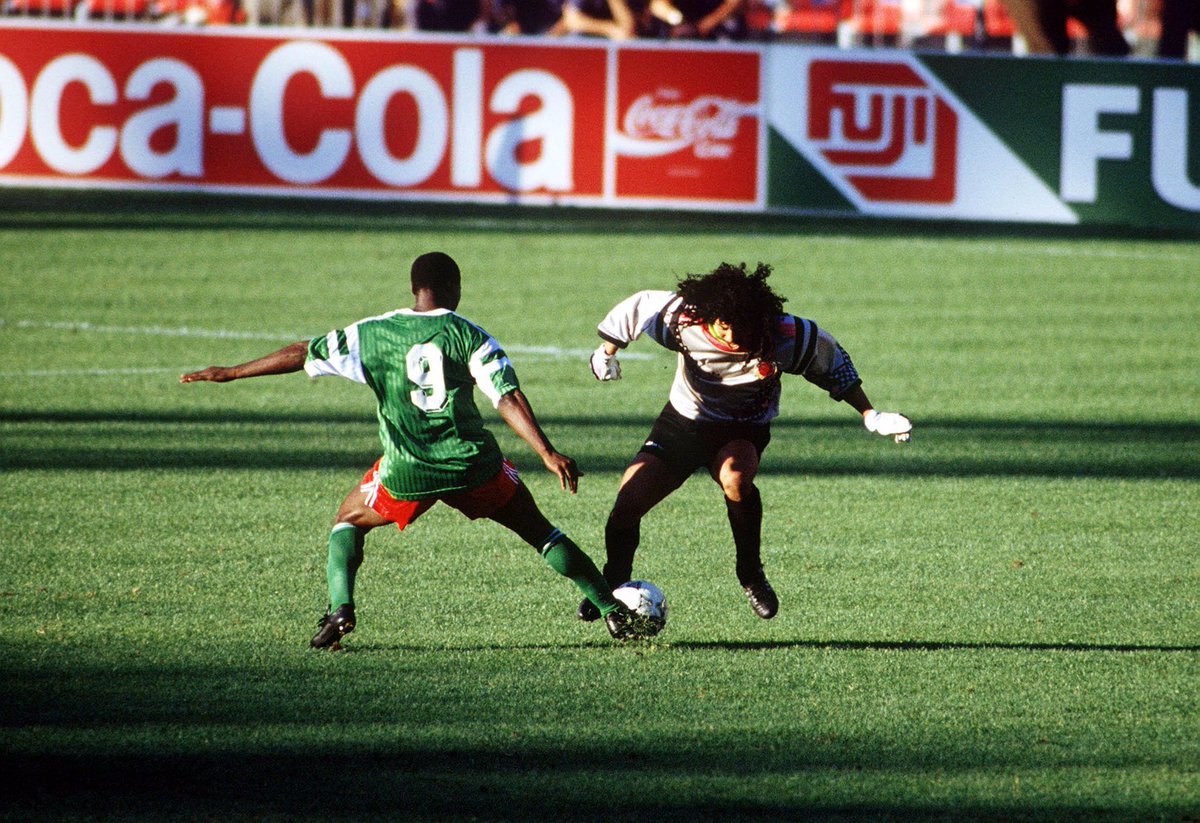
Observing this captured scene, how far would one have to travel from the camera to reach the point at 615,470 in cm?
1069

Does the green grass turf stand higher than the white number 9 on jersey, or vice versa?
the white number 9 on jersey

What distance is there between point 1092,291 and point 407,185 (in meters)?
7.57

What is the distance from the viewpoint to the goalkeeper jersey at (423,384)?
6.56m

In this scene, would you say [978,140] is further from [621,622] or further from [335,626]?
[335,626]

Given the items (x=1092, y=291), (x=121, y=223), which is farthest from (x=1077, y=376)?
(x=121, y=223)

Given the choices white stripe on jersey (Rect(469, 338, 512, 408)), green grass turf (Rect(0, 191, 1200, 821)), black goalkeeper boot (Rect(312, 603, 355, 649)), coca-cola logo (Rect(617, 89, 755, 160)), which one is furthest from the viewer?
coca-cola logo (Rect(617, 89, 755, 160))

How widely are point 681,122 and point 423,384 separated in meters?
14.6

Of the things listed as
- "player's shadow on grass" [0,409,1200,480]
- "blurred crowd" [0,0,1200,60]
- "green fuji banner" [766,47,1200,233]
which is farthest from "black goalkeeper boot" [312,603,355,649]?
"blurred crowd" [0,0,1200,60]

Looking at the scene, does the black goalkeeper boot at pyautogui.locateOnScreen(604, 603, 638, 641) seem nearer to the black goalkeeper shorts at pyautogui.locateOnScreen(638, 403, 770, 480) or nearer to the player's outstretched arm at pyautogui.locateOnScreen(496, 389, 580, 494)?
the black goalkeeper shorts at pyautogui.locateOnScreen(638, 403, 770, 480)

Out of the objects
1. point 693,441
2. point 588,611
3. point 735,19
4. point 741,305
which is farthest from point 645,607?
point 735,19

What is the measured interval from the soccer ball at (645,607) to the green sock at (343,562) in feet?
3.14

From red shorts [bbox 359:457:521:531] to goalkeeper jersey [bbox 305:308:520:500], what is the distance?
4 centimetres

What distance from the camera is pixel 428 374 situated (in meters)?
6.57

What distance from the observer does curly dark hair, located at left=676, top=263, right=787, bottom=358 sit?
23.0ft
